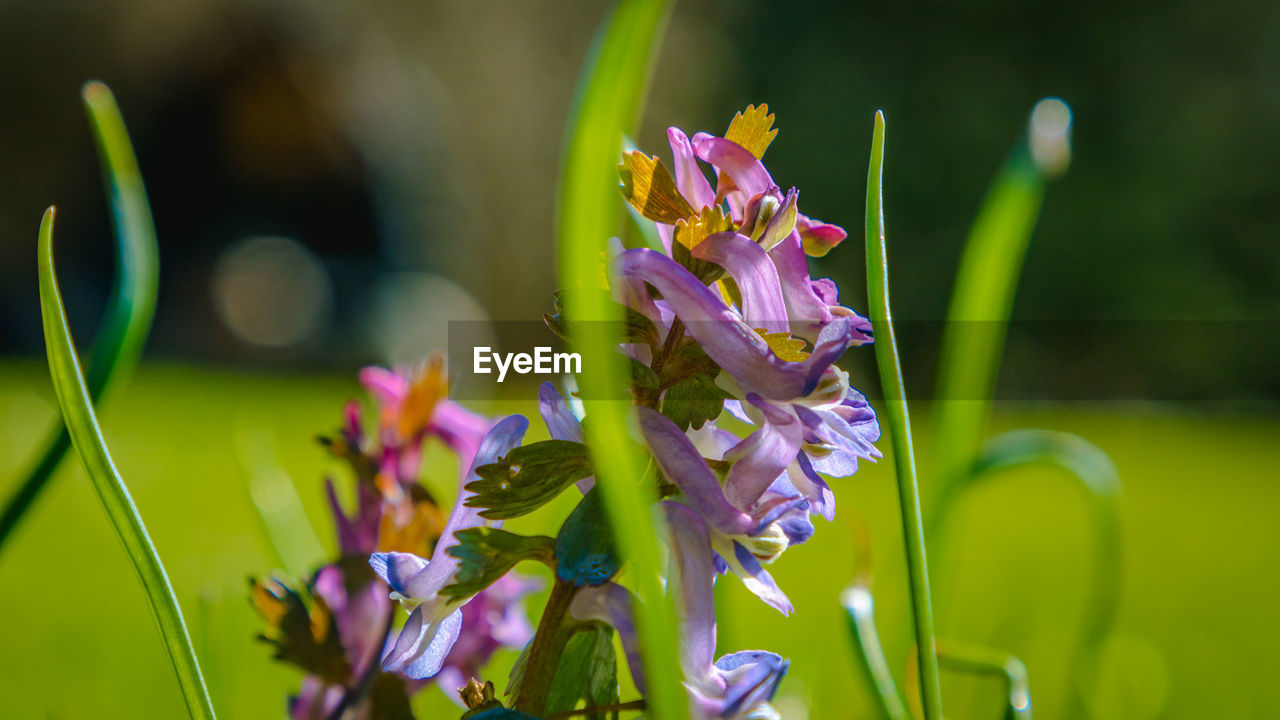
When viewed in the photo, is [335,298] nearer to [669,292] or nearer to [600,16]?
[600,16]

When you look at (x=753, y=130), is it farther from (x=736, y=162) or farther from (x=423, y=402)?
(x=423, y=402)

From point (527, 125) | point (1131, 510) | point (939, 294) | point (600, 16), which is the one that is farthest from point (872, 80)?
point (1131, 510)

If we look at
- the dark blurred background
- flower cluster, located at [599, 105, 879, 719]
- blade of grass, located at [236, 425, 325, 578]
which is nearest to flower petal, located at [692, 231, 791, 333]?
flower cluster, located at [599, 105, 879, 719]

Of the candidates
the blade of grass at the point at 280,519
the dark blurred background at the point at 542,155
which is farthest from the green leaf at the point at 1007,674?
the dark blurred background at the point at 542,155

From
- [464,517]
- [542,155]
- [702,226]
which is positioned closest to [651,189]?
[702,226]

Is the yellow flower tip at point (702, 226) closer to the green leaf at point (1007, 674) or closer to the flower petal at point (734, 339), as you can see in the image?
the flower petal at point (734, 339)

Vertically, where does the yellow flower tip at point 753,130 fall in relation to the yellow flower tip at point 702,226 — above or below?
above
